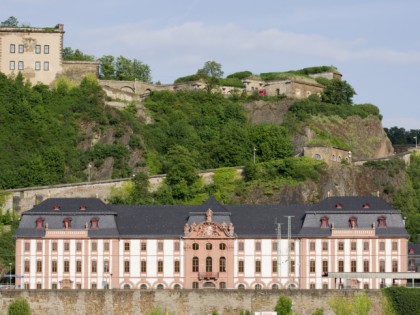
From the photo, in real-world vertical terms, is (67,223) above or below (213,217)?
below

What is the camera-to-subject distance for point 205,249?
440ft

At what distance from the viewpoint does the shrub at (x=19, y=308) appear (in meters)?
118

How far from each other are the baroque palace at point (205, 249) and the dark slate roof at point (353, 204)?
0.09 metres

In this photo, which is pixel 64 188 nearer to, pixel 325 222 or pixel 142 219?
pixel 142 219

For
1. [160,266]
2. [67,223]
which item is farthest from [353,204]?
[67,223]

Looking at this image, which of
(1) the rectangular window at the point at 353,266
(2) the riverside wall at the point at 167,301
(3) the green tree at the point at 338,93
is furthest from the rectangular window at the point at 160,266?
(3) the green tree at the point at 338,93

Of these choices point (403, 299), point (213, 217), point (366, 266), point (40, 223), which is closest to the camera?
point (403, 299)

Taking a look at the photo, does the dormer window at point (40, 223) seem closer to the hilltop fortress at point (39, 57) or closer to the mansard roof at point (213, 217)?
the mansard roof at point (213, 217)

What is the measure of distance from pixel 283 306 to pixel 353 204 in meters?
19.0

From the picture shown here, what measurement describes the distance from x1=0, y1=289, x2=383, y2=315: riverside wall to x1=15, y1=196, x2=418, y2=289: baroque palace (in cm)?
1076

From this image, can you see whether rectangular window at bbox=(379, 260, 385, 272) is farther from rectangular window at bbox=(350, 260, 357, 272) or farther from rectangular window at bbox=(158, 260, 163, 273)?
rectangular window at bbox=(158, 260, 163, 273)

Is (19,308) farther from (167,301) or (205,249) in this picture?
(205,249)

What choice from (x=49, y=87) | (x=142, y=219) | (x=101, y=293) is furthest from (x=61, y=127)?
(x=101, y=293)

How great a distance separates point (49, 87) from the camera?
557 feet
